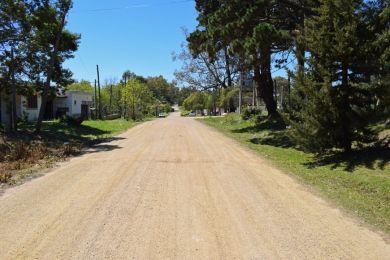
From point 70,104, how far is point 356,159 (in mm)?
49195

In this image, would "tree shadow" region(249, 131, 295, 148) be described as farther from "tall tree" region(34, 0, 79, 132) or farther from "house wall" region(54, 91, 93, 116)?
"house wall" region(54, 91, 93, 116)

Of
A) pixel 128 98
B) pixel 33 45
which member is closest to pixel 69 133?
pixel 33 45

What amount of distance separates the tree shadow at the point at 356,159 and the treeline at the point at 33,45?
54.8 feet

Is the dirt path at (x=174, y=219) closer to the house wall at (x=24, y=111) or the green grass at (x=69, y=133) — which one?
the green grass at (x=69, y=133)

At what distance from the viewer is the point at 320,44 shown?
47.0ft

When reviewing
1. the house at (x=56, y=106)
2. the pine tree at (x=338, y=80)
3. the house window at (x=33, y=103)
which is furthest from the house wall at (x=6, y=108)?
the pine tree at (x=338, y=80)

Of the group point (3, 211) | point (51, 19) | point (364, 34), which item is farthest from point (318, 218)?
point (51, 19)

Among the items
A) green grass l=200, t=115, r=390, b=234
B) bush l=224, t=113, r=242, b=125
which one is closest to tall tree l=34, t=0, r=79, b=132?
green grass l=200, t=115, r=390, b=234

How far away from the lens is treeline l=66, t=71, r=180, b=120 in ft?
250

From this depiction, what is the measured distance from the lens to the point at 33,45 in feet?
90.5

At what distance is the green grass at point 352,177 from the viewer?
29.1 feet

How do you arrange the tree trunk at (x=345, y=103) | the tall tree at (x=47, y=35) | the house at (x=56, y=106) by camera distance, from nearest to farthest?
the tree trunk at (x=345, y=103)
the tall tree at (x=47, y=35)
the house at (x=56, y=106)

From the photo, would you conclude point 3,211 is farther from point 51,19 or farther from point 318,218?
point 51,19

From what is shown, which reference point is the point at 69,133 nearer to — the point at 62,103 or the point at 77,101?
the point at 62,103
